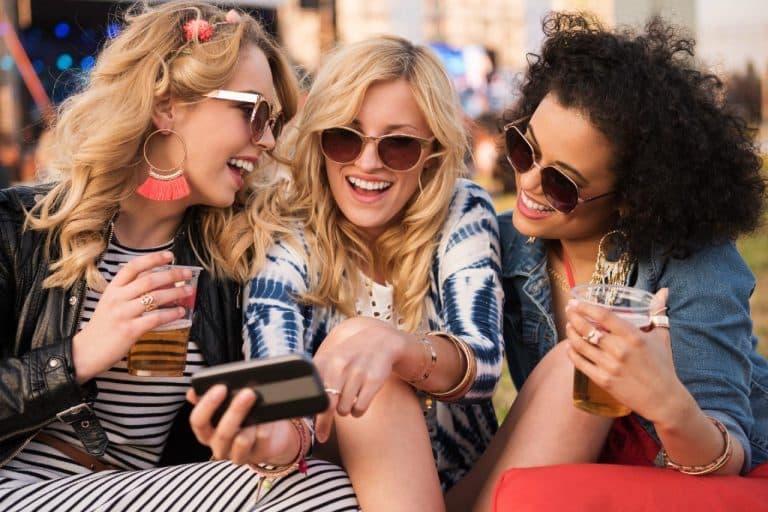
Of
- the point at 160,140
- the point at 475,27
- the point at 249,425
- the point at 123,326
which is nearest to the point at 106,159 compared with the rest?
the point at 160,140

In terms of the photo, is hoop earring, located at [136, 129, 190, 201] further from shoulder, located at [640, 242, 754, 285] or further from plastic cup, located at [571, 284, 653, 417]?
shoulder, located at [640, 242, 754, 285]

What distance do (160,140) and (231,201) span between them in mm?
306

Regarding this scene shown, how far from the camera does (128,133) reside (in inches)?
Result: 113

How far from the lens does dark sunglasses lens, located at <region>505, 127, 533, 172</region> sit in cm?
293

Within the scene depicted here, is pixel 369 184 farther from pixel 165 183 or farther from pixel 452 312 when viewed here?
pixel 165 183

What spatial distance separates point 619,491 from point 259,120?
5.34 ft

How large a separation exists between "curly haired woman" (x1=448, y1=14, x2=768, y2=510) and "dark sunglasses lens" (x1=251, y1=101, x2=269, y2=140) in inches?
31.8

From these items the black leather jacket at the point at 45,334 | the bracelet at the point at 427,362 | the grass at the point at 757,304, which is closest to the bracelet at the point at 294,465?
the bracelet at the point at 427,362

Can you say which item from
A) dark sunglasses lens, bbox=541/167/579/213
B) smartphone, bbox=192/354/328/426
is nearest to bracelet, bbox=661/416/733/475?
dark sunglasses lens, bbox=541/167/579/213

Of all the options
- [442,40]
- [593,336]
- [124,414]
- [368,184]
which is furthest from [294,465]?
[442,40]

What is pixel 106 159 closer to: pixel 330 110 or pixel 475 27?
pixel 330 110

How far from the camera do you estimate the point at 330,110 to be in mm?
3070

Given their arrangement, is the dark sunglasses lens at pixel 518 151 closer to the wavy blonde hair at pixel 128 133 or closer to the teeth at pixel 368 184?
the teeth at pixel 368 184

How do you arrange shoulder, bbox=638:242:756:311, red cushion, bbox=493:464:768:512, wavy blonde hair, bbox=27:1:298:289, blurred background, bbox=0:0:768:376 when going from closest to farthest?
1. red cushion, bbox=493:464:768:512
2. shoulder, bbox=638:242:756:311
3. wavy blonde hair, bbox=27:1:298:289
4. blurred background, bbox=0:0:768:376
